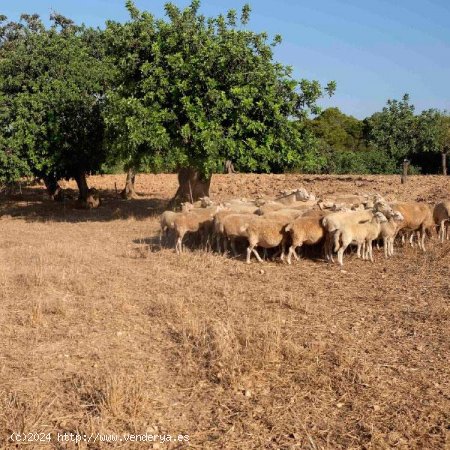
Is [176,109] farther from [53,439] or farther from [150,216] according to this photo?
[53,439]

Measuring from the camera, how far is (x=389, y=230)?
11.1m

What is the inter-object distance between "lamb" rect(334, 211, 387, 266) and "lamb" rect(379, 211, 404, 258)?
19 centimetres

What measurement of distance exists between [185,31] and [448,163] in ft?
91.3

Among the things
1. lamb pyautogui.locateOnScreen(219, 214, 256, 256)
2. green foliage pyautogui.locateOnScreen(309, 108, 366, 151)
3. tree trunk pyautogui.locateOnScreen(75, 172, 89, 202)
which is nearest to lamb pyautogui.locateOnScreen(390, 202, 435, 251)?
lamb pyautogui.locateOnScreen(219, 214, 256, 256)

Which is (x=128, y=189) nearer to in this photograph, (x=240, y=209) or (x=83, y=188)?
(x=83, y=188)

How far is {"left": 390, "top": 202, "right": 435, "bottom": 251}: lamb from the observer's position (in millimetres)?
11812

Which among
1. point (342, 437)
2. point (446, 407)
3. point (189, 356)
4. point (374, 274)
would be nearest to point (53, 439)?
point (189, 356)

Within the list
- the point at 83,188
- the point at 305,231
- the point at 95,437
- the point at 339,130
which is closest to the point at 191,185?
the point at 83,188

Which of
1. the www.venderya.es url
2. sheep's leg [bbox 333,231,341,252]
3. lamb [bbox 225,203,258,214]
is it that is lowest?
the www.venderya.es url

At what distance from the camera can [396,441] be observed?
4.45 m

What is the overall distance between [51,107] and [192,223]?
10.8 m

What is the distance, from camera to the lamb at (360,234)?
10422 millimetres

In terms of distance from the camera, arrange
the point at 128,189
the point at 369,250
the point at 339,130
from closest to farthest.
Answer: the point at 369,250
the point at 128,189
the point at 339,130

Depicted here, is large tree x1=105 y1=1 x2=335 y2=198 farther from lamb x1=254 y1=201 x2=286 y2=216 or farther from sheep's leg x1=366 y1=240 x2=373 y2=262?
sheep's leg x1=366 y1=240 x2=373 y2=262
